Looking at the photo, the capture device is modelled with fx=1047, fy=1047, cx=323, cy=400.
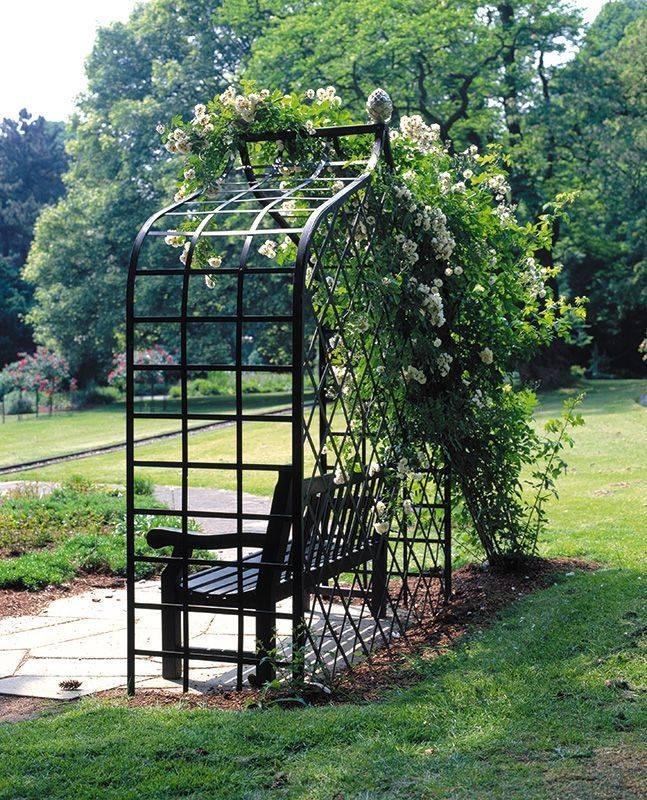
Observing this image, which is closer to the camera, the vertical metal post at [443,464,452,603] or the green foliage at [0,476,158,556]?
the vertical metal post at [443,464,452,603]

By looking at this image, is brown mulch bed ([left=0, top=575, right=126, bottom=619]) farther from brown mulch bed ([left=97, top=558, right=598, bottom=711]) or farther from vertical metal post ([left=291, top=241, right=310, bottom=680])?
vertical metal post ([left=291, top=241, right=310, bottom=680])

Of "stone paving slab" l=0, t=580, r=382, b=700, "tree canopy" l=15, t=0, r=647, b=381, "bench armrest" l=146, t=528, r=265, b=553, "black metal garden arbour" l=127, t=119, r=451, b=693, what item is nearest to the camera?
"black metal garden arbour" l=127, t=119, r=451, b=693

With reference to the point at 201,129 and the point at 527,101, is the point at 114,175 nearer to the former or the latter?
the point at 527,101

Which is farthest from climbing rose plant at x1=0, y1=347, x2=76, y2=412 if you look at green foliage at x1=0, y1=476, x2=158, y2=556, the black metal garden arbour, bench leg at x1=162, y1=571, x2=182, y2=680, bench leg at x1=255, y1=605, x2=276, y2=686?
bench leg at x1=255, y1=605, x2=276, y2=686

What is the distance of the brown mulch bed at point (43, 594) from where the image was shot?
6512mm

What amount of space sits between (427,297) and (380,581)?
62.2 inches

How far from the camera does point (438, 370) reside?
19.6 feet

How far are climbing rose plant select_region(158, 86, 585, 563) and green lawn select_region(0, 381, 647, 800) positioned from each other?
1.08 meters

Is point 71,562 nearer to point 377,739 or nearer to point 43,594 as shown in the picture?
point 43,594

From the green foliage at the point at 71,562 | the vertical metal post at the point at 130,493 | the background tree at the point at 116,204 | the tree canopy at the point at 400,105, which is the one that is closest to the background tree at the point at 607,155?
the tree canopy at the point at 400,105

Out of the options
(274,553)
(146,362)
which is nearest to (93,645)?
(274,553)

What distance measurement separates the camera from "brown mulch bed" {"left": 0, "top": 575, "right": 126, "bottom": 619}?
651cm

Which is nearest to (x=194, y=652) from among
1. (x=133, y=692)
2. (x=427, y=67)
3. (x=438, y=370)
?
(x=133, y=692)

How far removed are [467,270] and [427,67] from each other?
19.6 metres
